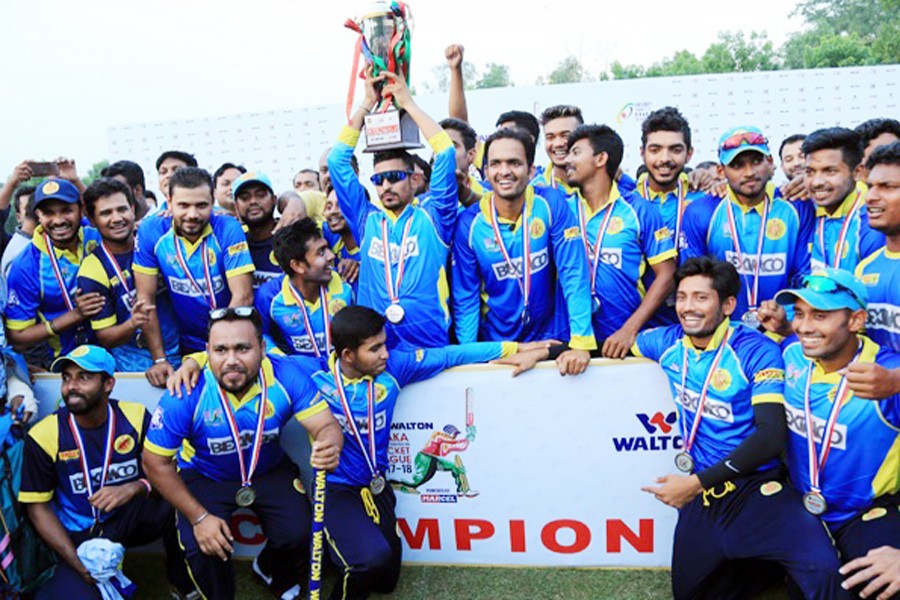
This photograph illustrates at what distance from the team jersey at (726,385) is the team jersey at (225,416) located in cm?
187

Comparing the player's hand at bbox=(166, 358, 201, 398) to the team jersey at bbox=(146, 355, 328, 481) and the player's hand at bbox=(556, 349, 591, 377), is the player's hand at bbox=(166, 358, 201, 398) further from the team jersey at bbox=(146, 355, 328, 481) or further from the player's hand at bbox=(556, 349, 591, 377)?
the player's hand at bbox=(556, 349, 591, 377)

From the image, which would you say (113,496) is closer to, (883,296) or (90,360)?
(90,360)

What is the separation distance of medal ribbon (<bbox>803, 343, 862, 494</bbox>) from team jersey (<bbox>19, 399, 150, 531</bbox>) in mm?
3438

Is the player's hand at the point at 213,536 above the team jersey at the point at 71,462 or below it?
below

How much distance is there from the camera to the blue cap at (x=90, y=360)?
3.81 m

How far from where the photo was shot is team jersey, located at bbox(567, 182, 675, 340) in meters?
4.30

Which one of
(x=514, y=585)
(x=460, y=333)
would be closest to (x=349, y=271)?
(x=460, y=333)

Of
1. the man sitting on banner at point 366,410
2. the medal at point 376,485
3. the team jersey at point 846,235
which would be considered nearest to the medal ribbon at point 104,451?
the man sitting on banner at point 366,410

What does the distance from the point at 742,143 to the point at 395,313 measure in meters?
2.24

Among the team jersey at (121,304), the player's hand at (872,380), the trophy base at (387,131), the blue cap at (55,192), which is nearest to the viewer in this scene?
the player's hand at (872,380)

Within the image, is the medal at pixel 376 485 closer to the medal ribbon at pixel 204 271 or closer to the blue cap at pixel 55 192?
the medal ribbon at pixel 204 271

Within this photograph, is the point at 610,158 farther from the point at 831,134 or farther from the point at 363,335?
the point at 363,335

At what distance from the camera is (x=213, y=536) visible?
11.7 ft

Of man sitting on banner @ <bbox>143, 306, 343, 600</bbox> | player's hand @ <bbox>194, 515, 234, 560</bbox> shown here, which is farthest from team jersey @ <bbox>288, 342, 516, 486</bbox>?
player's hand @ <bbox>194, 515, 234, 560</bbox>
